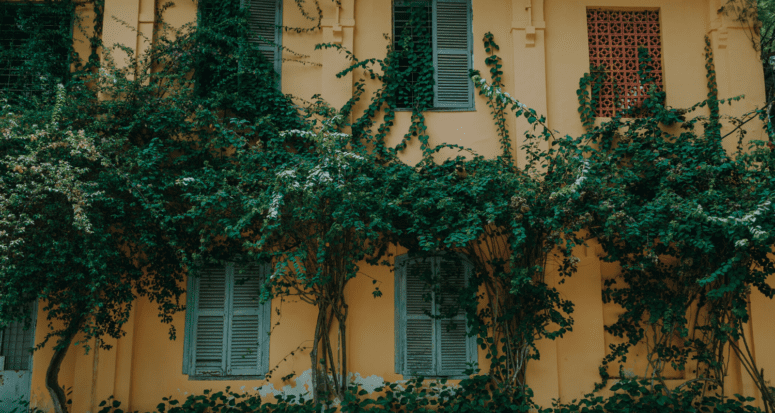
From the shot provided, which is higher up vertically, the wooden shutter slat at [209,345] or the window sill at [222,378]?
the wooden shutter slat at [209,345]

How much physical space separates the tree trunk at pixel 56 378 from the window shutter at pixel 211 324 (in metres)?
1.37

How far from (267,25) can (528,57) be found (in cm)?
358

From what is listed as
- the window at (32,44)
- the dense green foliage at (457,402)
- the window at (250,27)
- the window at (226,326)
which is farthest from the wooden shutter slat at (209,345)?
the window at (32,44)

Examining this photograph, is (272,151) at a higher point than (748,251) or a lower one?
higher

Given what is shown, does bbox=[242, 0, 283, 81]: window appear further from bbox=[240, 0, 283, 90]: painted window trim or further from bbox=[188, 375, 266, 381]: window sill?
bbox=[188, 375, 266, 381]: window sill

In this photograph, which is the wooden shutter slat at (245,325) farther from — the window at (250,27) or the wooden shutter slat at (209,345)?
the window at (250,27)

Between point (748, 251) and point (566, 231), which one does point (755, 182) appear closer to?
point (748, 251)

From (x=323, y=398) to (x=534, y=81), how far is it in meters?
4.81

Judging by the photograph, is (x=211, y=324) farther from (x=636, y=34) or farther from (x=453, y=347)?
(x=636, y=34)

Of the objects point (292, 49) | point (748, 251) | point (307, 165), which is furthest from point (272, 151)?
point (748, 251)

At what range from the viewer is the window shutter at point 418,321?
6605 millimetres

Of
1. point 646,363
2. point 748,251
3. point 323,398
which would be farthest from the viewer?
point 646,363

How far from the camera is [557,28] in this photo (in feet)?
23.8

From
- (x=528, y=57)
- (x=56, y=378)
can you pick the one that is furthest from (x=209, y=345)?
(x=528, y=57)
